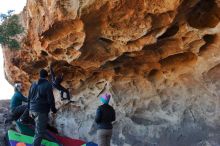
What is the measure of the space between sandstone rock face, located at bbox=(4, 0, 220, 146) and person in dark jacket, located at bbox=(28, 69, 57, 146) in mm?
1127

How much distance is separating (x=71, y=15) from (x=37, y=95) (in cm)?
177

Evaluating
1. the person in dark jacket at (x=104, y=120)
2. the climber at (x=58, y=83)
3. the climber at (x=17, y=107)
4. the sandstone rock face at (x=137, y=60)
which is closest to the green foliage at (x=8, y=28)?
the sandstone rock face at (x=137, y=60)

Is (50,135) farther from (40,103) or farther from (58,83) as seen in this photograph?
(58,83)

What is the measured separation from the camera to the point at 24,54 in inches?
433

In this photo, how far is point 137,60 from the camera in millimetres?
9805

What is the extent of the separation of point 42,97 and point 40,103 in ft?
0.43

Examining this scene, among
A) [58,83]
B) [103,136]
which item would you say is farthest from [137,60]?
[58,83]

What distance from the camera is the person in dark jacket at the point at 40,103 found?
28.1 ft

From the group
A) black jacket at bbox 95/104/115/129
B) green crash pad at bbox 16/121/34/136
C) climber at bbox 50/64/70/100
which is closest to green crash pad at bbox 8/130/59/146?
green crash pad at bbox 16/121/34/136

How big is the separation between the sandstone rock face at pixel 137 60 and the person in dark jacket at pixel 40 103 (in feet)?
3.70

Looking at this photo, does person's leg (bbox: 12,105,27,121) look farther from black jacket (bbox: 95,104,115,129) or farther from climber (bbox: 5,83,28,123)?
black jacket (bbox: 95,104,115,129)

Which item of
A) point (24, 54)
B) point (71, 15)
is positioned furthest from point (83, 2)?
point (24, 54)

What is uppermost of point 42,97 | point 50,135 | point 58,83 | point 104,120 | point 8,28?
point 8,28

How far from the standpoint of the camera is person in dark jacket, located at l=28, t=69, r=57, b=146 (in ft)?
28.1
